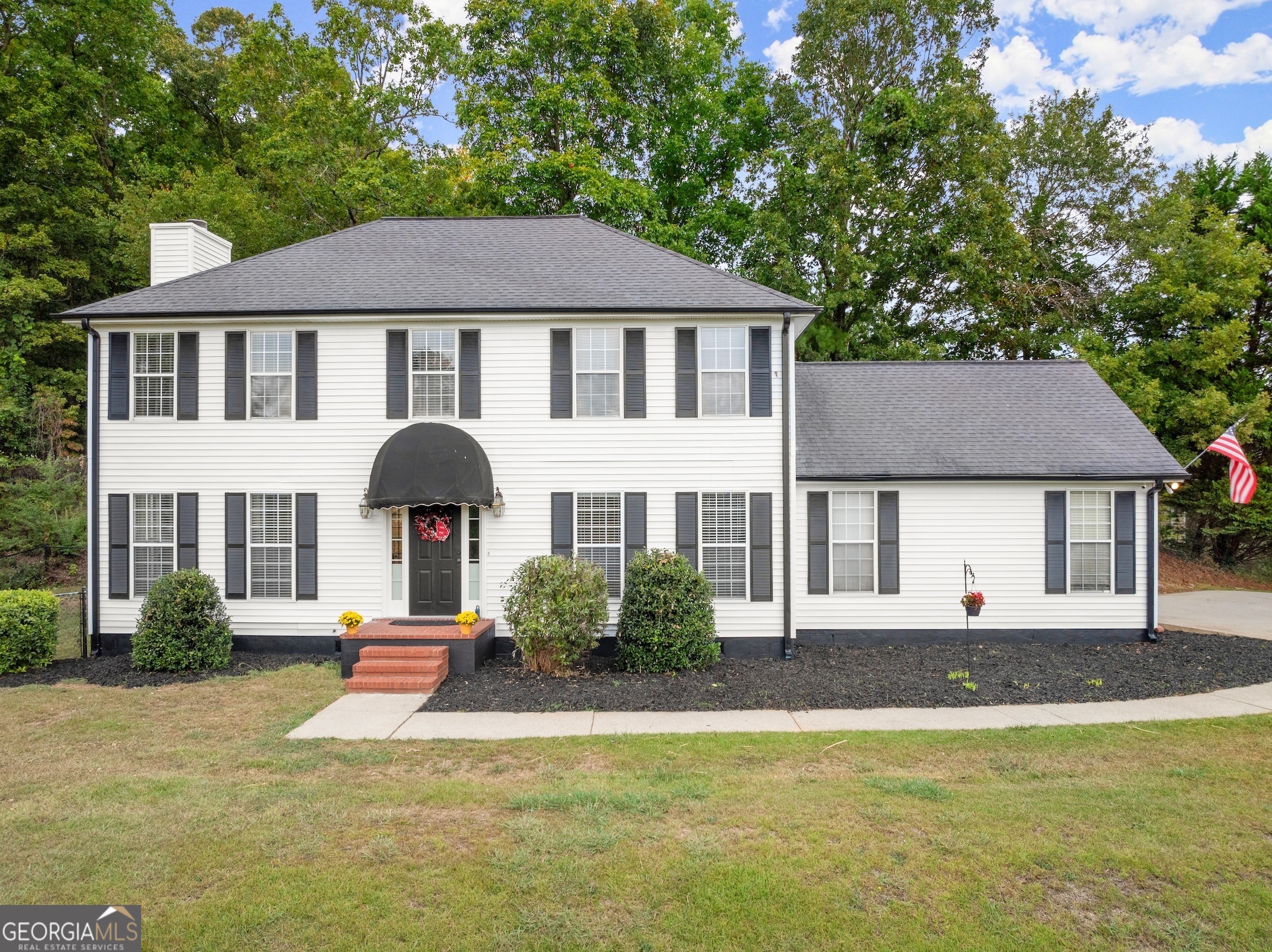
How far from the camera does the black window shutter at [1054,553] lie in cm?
1183

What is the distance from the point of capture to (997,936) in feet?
12.5

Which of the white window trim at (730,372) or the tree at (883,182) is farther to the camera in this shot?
the tree at (883,182)

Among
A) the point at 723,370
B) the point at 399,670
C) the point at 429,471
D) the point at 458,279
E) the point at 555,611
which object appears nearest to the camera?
the point at 555,611

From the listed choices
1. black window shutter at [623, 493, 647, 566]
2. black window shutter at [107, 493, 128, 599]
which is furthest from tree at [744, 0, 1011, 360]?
black window shutter at [107, 493, 128, 599]

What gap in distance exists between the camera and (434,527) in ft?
35.9

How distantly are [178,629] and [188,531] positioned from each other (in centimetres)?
202

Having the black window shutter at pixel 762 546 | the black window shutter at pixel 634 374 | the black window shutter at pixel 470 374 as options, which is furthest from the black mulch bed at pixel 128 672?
the black window shutter at pixel 762 546

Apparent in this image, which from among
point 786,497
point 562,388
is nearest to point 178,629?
point 562,388

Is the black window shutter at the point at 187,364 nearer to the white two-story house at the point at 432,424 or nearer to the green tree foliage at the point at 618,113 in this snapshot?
the white two-story house at the point at 432,424

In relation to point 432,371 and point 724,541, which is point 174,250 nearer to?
point 432,371

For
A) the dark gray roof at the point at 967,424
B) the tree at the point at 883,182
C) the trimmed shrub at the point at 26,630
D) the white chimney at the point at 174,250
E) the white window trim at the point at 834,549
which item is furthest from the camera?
the tree at the point at 883,182

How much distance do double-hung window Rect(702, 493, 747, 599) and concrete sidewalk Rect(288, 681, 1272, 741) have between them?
121 inches

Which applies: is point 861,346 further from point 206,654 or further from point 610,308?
point 206,654

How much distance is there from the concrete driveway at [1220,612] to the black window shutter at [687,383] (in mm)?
10620
